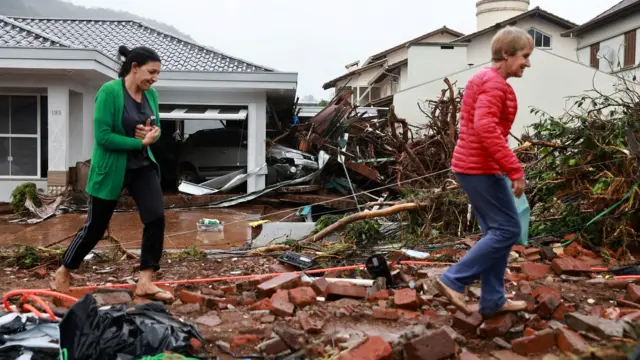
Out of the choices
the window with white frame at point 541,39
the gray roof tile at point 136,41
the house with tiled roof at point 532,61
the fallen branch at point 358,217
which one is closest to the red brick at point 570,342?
the fallen branch at point 358,217

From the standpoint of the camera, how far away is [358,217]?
7.00 m

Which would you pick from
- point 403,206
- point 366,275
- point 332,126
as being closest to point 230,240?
point 403,206

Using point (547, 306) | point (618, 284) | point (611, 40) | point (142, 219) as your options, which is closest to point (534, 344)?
point (547, 306)

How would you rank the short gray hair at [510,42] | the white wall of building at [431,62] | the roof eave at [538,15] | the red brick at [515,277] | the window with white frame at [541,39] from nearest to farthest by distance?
1. the short gray hair at [510,42]
2. the red brick at [515,277]
3. the white wall of building at [431,62]
4. the roof eave at [538,15]
5. the window with white frame at [541,39]

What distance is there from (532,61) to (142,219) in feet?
67.9

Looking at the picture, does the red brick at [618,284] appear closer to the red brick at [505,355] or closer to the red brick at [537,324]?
the red brick at [537,324]

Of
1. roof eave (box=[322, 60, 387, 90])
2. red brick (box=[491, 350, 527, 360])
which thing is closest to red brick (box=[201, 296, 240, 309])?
red brick (box=[491, 350, 527, 360])

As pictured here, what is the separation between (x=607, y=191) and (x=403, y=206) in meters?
2.27

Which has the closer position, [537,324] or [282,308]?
[537,324]

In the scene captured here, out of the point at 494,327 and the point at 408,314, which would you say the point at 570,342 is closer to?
the point at 494,327

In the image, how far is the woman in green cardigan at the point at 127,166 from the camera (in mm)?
3934

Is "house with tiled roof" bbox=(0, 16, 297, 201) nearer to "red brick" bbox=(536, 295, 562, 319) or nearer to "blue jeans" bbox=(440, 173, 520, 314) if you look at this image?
"blue jeans" bbox=(440, 173, 520, 314)

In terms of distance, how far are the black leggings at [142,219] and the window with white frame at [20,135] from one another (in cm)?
874

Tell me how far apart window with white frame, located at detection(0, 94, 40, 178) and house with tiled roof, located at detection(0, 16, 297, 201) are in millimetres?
18
